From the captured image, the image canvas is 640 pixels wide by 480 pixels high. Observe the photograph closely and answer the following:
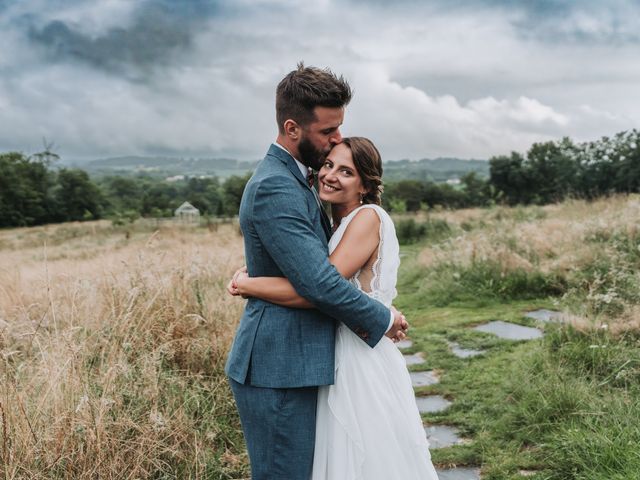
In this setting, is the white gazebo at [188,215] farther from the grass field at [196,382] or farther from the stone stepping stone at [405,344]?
the grass field at [196,382]

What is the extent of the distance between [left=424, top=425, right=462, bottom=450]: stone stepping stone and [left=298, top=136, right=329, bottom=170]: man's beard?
2.22 m

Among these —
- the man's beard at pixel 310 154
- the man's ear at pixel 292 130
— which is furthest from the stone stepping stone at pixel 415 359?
the man's ear at pixel 292 130

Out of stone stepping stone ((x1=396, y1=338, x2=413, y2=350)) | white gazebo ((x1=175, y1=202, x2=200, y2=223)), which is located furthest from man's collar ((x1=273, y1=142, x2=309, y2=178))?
white gazebo ((x1=175, y1=202, x2=200, y2=223))

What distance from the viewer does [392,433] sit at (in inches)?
86.6

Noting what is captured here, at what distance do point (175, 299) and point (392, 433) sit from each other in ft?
9.74

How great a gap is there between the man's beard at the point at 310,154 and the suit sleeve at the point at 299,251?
0.22m

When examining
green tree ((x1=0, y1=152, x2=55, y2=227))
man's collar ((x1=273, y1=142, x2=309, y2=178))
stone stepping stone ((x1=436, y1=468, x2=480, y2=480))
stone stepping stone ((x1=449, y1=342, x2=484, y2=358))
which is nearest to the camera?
man's collar ((x1=273, y1=142, x2=309, y2=178))

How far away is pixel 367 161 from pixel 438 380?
307cm

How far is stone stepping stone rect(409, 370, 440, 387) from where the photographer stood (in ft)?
15.8

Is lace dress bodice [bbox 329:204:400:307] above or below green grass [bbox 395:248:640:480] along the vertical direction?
above

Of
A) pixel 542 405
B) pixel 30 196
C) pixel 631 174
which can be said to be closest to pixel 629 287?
pixel 542 405

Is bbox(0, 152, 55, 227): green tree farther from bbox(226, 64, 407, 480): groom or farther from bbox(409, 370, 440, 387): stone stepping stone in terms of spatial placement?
bbox(226, 64, 407, 480): groom

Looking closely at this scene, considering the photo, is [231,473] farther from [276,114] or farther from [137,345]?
[276,114]

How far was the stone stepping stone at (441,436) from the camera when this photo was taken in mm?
3711
